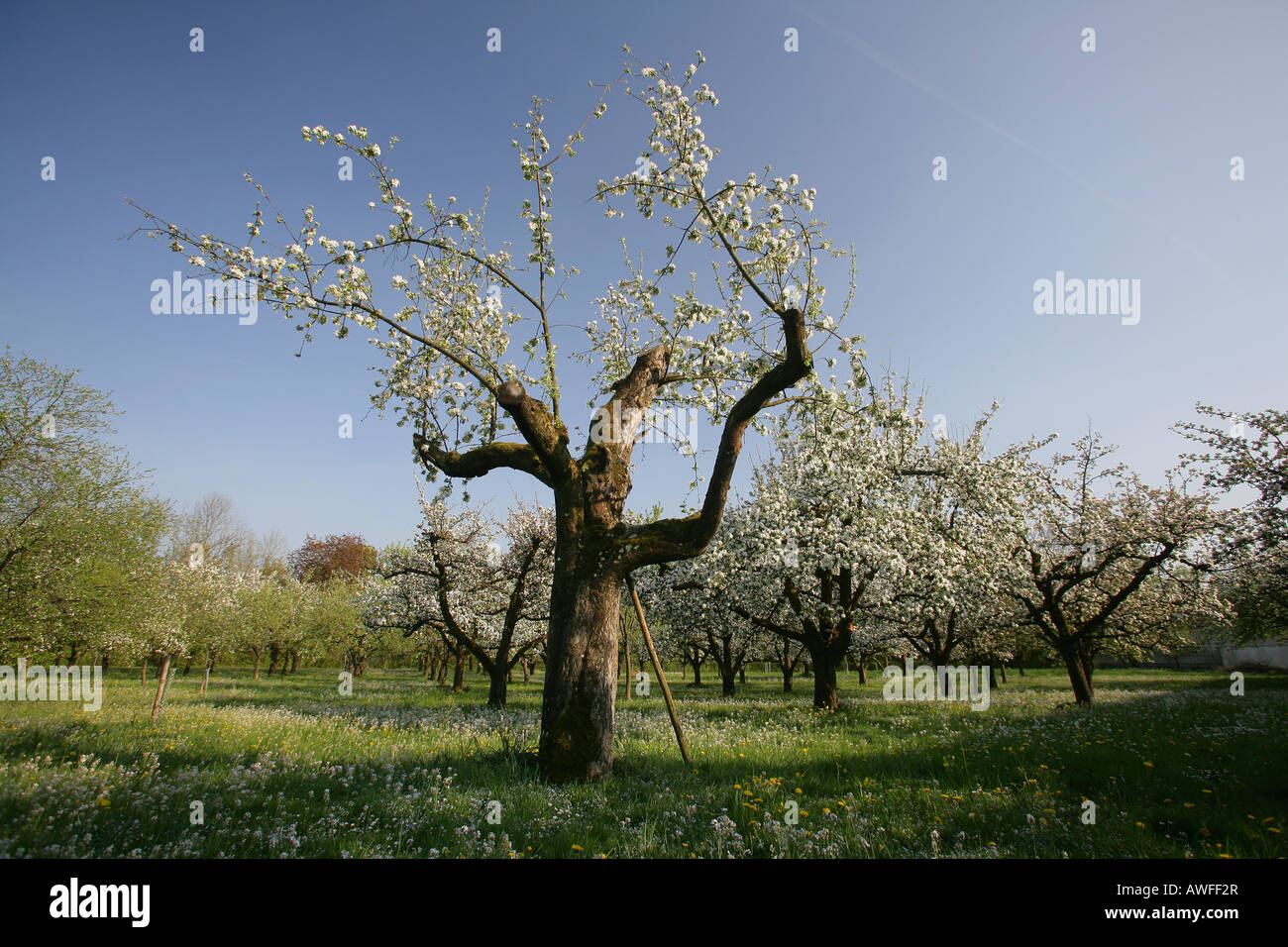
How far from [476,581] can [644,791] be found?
22745 millimetres

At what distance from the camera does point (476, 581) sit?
1137 inches

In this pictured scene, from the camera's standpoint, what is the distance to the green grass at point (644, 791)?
566cm

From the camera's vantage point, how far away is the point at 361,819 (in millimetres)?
6211

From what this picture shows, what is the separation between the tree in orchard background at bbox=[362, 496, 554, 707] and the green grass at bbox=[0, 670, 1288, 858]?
34.8 feet

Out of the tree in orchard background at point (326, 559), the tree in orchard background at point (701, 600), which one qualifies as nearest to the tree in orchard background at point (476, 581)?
the tree in orchard background at point (701, 600)

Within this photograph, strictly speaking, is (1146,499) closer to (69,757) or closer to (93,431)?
(69,757)

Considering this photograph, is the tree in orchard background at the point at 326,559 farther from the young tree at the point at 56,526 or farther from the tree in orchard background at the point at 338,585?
the young tree at the point at 56,526

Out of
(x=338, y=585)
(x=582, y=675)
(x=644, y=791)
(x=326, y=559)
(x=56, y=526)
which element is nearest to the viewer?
(x=644, y=791)

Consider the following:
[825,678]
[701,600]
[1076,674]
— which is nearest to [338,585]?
[701,600]

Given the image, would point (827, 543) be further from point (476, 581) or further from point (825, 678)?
point (476, 581)

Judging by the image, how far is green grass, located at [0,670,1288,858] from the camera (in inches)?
223

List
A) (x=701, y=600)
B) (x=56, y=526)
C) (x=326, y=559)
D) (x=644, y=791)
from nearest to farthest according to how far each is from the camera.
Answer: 1. (x=644, y=791)
2. (x=56, y=526)
3. (x=701, y=600)
4. (x=326, y=559)
